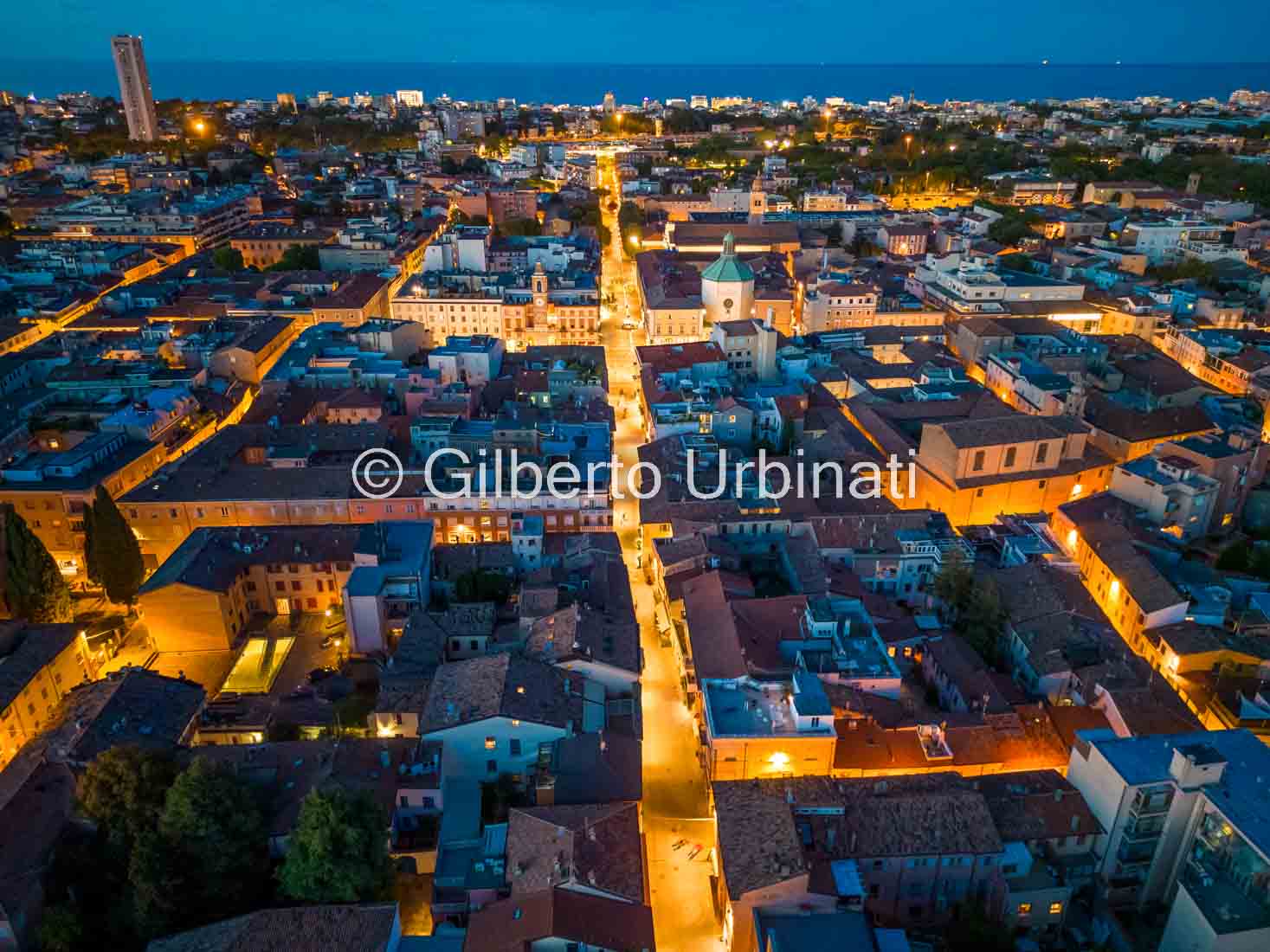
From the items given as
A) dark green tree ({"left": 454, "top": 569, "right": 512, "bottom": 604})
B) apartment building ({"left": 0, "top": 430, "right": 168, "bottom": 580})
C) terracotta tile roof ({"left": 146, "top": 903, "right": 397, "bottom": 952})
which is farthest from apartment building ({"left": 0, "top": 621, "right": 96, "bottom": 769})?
dark green tree ({"left": 454, "top": 569, "right": 512, "bottom": 604})

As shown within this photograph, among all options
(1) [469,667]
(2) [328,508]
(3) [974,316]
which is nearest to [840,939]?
(1) [469,667]

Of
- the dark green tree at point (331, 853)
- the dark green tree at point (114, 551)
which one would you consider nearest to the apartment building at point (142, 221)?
the dark green tree at point (114, 551)

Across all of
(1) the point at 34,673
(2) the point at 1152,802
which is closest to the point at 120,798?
(1) the point at 34,673

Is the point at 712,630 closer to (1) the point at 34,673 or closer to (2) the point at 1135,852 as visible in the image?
(2) the point at 1135,852

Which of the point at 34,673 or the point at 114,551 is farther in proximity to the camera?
the point at 114,551

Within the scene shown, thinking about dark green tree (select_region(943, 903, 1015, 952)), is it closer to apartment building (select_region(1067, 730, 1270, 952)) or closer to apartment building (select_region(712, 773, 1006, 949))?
apartment building (select_region(712, 773, 1006, 949))

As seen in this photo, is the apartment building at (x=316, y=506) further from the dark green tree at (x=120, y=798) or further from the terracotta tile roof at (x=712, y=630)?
the dark green tree at (x=120, y=798)
